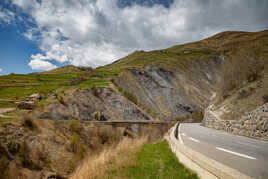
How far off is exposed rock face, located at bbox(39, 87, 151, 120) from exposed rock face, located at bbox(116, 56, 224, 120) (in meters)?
8.28

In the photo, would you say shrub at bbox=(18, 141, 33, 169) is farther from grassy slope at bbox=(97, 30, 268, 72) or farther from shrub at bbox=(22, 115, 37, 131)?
grassy slope at bbox=(97, 30, 268, 72)

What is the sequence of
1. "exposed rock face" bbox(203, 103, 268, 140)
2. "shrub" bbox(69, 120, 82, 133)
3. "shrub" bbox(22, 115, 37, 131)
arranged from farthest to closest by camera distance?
1. "shrub" bbox(69, 120, 82, 133)
2. "shrub" bbox(22, 115, 37, 131)
3. "exposed rock face" bbox(203, 103, 268, 140)

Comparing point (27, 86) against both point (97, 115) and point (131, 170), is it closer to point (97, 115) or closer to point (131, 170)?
point (97, 115)

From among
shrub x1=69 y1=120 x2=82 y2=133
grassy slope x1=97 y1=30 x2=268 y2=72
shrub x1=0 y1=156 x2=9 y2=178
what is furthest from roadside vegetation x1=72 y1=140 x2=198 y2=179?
grassy slope x1=97 y1=30 x2=268 y2=72

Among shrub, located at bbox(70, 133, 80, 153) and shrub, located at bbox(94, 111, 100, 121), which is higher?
shrub, located at bbox(94, 111, 100, 121)

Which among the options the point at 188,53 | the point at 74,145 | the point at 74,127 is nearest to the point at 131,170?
the point at 74,145

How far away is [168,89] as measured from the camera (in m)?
48.7

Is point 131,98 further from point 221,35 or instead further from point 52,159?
point 221,35

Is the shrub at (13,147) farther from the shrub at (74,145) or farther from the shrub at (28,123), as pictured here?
the shrub at (74,145)

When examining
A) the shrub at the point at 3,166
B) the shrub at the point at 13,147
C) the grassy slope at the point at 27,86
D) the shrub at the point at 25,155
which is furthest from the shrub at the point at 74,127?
the grassy slope at the point at 27,86

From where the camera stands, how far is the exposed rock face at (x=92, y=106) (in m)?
21.3

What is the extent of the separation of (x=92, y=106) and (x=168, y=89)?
1086 inches

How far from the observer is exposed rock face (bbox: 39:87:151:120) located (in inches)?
837

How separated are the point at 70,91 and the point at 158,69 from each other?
33994 mm
